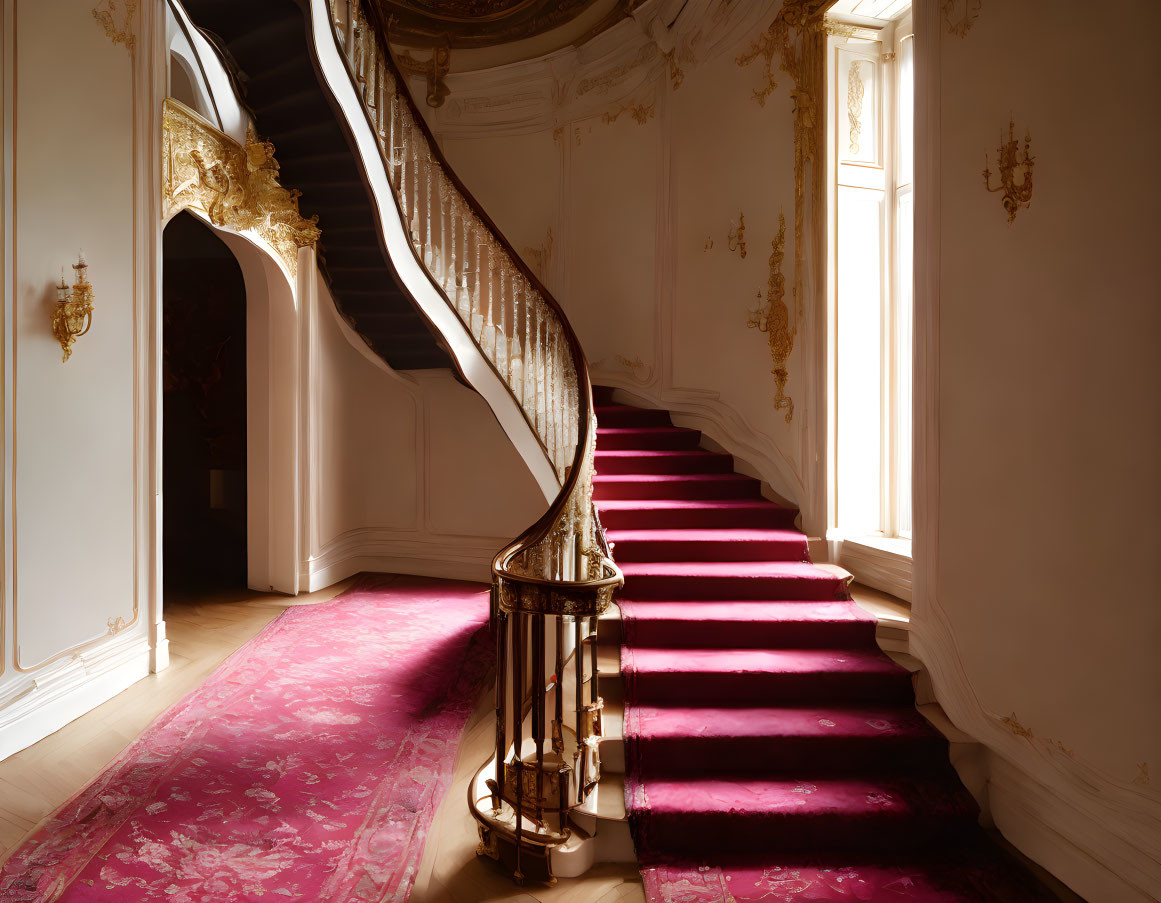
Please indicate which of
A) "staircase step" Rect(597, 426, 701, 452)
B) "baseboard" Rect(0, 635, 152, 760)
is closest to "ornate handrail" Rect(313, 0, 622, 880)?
"staircase step" Rect(597, 426, 701, 452)

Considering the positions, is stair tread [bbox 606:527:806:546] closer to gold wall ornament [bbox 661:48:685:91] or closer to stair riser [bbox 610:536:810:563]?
stair riser [bbox 610:536:810:563]

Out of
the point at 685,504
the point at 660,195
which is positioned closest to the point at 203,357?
the point at 660,195

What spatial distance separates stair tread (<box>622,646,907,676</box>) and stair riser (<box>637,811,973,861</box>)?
0.71 m

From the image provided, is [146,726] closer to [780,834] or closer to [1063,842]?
[780,834]

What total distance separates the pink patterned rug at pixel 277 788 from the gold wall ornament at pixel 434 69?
549 cm

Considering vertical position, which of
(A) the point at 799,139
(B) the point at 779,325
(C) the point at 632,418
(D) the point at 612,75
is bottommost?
(C) the point at 632,418

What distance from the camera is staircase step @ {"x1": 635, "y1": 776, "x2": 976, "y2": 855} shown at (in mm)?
2729

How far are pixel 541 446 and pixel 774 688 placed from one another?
2394 mm

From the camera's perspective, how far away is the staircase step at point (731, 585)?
13.1 ft

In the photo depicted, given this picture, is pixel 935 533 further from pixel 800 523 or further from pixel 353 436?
pixel 353 436

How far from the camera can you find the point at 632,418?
20.6 feet

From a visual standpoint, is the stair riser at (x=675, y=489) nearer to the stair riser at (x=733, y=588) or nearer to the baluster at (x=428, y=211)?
the stair riser at (x=733, y=588)

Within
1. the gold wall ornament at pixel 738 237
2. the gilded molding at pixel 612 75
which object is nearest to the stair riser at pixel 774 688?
the gold wall ornament at pixel 738 237

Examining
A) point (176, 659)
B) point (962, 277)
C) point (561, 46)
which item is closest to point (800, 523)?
point (962, 277)
